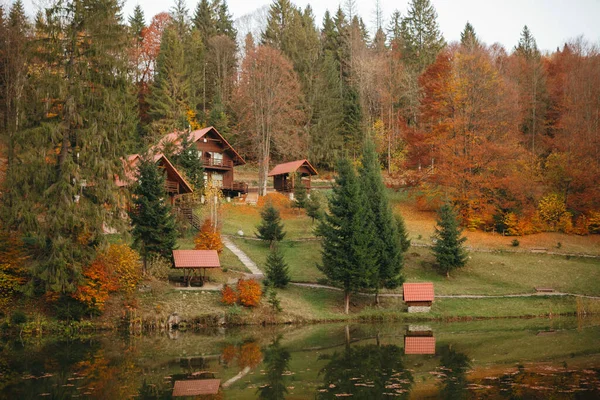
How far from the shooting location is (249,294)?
1262 inches

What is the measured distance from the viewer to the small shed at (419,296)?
34062mm

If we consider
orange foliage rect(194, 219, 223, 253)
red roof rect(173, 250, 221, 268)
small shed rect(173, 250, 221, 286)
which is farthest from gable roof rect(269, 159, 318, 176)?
red roof rect(173, 250, 221, 268)

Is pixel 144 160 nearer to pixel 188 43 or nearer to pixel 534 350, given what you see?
pixel 534 350

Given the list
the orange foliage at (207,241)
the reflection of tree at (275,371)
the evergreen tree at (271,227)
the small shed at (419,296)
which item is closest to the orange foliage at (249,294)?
the reflection of tree at (275,371)

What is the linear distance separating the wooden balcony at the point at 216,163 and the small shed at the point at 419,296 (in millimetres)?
30772

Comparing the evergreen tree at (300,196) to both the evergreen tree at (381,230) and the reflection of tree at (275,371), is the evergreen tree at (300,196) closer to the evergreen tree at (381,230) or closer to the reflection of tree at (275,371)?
the evergreen tree at (381,230)

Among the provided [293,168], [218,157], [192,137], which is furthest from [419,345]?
[218,157]

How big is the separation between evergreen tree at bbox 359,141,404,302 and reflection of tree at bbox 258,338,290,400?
12.9m

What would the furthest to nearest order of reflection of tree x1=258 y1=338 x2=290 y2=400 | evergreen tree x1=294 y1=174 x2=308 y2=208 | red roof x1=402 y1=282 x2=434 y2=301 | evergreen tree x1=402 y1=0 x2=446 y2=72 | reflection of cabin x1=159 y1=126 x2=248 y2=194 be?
1. evergreen tree x1=402 y1=0 x2=446 y2=72
2. reflection of cabin x1=159 y1=126 x2=248 y2=194
3. evergreen tree x1=294 y1=174 x2=308 y2=208
4. red roof x1=402 y1=282 x2=434 y2=301
5. reflection of tree x1=258 y1=338 x2=290 y2=400

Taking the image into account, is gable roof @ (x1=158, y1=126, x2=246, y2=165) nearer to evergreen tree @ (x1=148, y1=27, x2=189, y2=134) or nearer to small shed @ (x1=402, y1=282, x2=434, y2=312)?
evergreen tree @ (x1=148, y1=27, x2=189, y2=134)

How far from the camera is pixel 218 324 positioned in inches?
1222

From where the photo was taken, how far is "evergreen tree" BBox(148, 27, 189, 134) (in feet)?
221

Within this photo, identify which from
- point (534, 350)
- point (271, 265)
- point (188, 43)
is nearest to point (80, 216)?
point (271, 265)

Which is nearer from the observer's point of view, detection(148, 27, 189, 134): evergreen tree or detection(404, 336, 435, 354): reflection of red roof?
detection(404, 336, 435, 354): reflection of red roof
